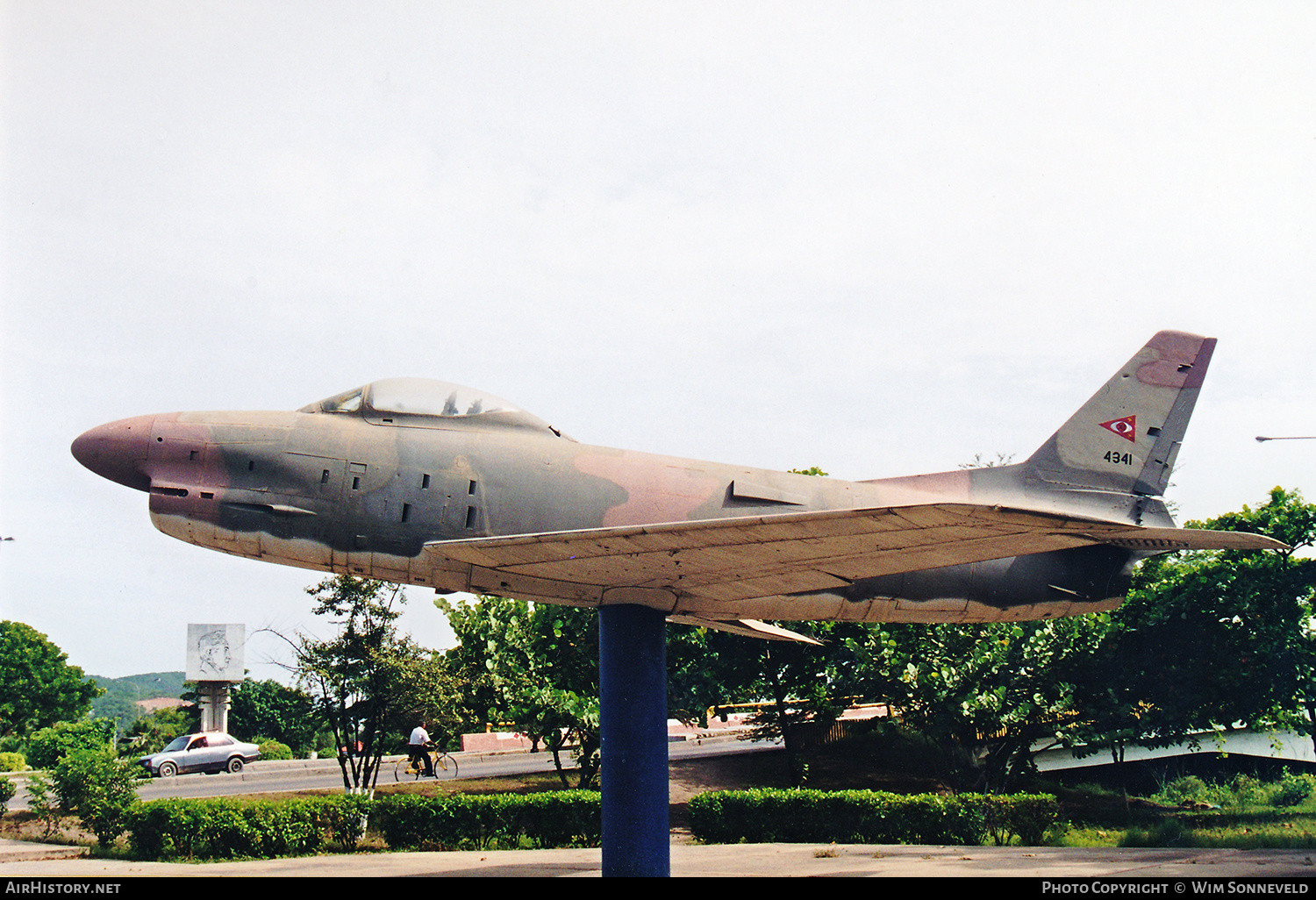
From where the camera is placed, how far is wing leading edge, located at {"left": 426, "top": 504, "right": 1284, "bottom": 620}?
805cm

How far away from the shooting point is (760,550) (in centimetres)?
909

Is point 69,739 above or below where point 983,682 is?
below

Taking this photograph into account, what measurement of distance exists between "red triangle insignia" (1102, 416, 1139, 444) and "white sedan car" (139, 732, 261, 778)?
128ft

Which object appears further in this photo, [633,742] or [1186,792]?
[1186,792]

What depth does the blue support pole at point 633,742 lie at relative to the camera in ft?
33.0

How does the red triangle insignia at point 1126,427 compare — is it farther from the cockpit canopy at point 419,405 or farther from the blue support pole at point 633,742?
the cockpit canopy at point 419,405

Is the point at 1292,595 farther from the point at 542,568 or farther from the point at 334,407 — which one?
the point at 334,407

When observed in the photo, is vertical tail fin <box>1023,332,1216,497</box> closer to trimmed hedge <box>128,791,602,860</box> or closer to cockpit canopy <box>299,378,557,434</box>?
cockpit canopy <box>299,378,557,434</box>

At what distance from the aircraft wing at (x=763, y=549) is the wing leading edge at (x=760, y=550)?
0.01 meters

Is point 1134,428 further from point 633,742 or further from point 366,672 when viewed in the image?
point 366,672

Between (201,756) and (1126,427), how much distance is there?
131 feet

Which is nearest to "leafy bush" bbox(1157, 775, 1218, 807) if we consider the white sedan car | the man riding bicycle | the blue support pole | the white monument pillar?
the man riding bicycle

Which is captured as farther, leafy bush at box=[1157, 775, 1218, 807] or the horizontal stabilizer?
leafy bush at box=[1157, 775, 1218, 807]

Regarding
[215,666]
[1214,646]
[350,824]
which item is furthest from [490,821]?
[215,666]
